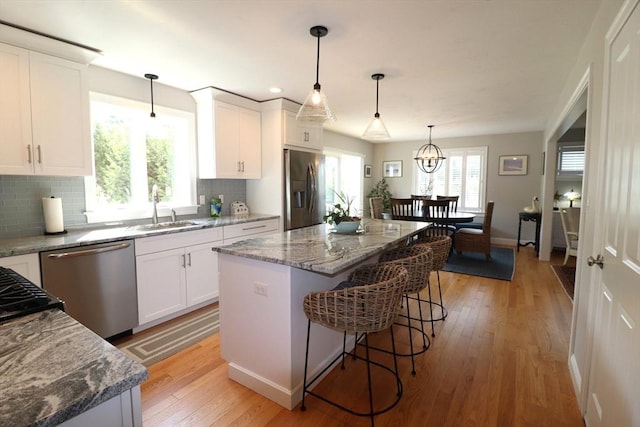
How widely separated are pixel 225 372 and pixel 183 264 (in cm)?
123

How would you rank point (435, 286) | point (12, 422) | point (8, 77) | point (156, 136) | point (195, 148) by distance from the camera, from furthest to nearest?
point (435, 286) → point (195, 148) → point (156, 136) → point (8, 77) → point (12, 422)

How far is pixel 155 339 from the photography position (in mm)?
2641

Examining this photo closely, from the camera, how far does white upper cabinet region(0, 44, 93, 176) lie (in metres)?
2.18

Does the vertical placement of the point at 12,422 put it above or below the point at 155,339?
above

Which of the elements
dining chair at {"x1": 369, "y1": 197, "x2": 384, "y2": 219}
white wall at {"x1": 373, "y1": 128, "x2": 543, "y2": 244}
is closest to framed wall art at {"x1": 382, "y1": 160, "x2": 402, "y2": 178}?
white wall at {"x1": 373, "y1": 128, "x2": 543, "y2": 244}

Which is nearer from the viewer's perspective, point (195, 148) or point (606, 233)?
point (606, 233)

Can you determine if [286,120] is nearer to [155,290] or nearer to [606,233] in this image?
[155,290]

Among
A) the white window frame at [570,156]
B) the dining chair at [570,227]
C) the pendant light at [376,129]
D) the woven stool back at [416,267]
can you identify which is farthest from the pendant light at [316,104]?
the white window frame at [570,156]

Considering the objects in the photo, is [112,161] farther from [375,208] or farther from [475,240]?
[475,240]

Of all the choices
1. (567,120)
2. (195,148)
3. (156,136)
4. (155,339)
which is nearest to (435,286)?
(567,120)

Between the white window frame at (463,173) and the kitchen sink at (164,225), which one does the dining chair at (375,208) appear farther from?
the kitchen sink at (164,225)

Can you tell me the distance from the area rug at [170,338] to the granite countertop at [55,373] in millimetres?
1635

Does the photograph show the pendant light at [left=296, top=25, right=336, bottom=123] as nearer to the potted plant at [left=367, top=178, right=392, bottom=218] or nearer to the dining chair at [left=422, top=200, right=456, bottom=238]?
the dining chair at [left=422, top=200, right=456, bottom=238]

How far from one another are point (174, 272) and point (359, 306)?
2102mm
